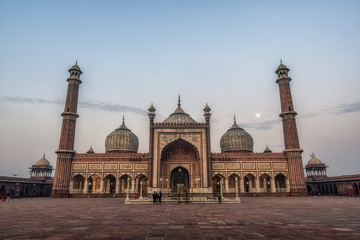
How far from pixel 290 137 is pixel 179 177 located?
67.1 ft

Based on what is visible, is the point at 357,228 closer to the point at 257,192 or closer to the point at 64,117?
the point at 257,192

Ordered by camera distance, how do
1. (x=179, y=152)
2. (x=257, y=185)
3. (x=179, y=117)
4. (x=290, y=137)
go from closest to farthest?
(x=257, y=185) < (x=290, y=137) < (x=179, y=152) < (x=179, y=117)

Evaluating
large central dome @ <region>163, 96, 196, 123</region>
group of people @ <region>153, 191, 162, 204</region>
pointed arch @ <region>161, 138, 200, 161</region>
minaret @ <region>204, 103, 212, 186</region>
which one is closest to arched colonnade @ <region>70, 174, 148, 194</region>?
pointed arch @ <region>161, 138, 200, 161</region>

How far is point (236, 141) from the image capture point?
5012 centimetres

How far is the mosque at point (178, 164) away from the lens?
39.3m

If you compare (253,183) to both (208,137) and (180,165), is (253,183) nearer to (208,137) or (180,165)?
(208,137)

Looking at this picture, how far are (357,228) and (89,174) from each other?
39109 mm

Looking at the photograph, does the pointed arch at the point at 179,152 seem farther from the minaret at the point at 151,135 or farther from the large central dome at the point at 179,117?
the large central dome at the point at 179,117

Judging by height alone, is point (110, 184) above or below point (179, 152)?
below

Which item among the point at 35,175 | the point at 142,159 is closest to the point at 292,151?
the point at 142,159

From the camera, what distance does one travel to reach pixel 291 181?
40.2m

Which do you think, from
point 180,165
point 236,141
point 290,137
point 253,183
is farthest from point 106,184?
point 290,137

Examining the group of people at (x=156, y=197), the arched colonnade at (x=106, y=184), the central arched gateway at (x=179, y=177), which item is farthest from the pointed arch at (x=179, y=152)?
→ the group of people at (x=156, y=197)

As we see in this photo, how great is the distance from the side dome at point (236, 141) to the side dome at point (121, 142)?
62.6 feet
